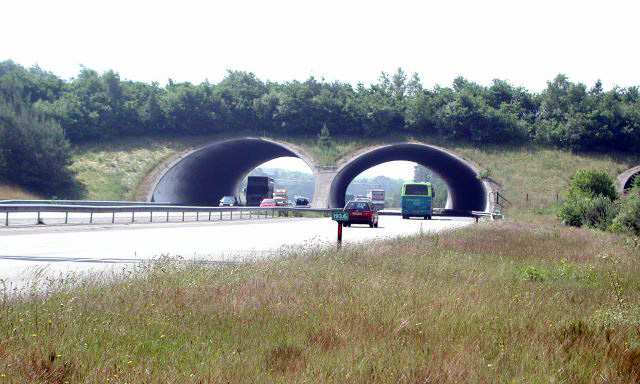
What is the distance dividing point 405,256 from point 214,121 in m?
57.1

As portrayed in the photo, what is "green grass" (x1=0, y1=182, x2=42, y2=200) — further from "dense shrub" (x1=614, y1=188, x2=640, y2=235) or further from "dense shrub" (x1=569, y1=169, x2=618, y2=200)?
"dense shrub" (x1=614, y1=188, x2=640, y2=235)

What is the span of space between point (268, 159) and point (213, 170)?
25.1 feet

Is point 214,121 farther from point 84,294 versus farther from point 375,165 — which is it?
point 84,294

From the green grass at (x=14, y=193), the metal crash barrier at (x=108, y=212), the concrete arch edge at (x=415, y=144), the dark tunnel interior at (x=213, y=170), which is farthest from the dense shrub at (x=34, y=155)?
the concrete arch edge at (x=415, y=144)

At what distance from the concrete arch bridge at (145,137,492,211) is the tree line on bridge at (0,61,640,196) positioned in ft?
10.3

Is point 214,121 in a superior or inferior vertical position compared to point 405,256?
superior

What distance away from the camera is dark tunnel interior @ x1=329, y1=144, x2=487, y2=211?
6594 centimetres

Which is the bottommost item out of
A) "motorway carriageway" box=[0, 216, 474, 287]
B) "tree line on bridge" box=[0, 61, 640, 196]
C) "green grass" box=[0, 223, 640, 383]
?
"motorway carriageway" box=[0, 216, 474, 287]

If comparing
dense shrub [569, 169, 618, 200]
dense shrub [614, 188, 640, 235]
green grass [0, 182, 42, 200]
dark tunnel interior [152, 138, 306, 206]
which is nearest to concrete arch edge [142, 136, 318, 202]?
dark tunnel interior [152, 138, 306, 206]

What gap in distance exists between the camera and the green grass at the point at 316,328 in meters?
6.09

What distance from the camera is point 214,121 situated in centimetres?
7081

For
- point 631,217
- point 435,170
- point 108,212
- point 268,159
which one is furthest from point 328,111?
point 631,217

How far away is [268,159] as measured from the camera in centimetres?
7806

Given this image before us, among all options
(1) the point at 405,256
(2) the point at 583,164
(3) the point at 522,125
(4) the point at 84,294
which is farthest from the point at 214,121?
(4) the point at 84,294
